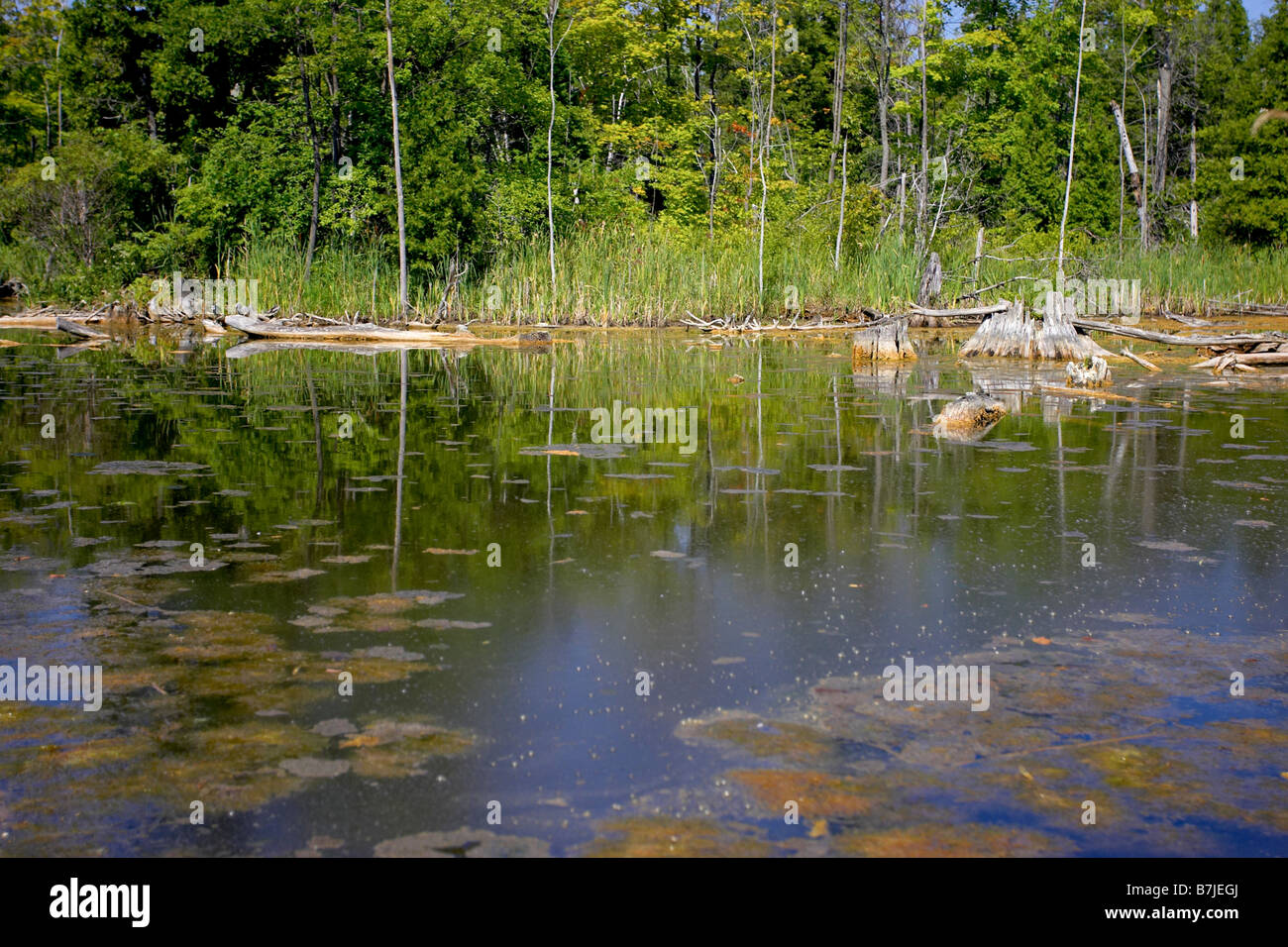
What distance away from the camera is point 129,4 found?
2992 cm

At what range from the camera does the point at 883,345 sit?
17250 millimetres

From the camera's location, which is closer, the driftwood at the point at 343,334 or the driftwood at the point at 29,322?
the driftwood at the point at 343,334

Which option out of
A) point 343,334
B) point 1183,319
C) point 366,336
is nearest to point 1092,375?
point 1183,319

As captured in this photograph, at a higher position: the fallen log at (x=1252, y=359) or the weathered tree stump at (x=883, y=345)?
the weathered tree stump at (x=883, y=345)

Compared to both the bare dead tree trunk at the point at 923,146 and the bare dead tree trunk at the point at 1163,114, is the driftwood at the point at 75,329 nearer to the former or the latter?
the bare dead tree trunk at the point at 923,146

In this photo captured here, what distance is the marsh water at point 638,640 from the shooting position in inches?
128

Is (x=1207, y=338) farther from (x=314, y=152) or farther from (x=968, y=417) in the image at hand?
(x=314, y=152)

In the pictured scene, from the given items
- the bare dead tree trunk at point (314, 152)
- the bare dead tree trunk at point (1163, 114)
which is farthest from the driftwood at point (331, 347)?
the bare dead tree trunk at point (1163, 114)

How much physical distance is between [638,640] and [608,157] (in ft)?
117

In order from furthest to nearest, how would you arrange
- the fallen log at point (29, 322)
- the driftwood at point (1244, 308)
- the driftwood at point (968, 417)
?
the driftwood at point (1244, 308)
the fallen log at point (29, 322)
the driftwood at point (968, 417)

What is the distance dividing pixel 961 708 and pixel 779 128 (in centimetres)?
3802

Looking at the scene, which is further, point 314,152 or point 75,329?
point 314,152

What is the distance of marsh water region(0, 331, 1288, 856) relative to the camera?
3248 millimetres

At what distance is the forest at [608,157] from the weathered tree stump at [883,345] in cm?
714
